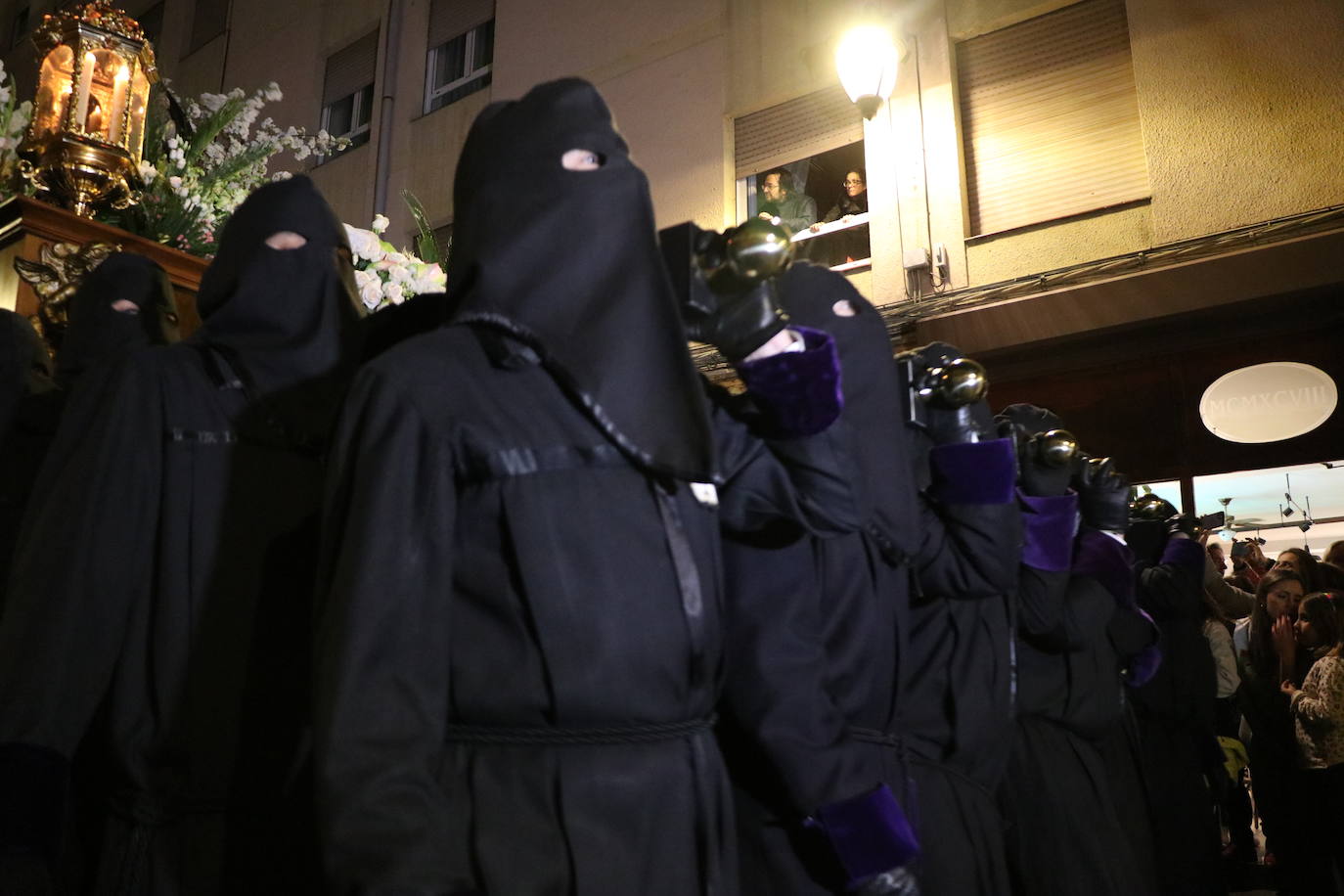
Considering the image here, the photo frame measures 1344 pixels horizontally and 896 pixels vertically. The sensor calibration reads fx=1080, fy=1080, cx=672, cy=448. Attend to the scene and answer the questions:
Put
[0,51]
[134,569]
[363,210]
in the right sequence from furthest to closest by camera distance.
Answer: [0,51], [363,210], [134,569]

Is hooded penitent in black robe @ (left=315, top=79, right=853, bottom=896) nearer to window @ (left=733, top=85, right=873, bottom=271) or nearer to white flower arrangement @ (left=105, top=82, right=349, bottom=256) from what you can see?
white flower arrangement @ (left=105, top=82, right=349, bottom=256)

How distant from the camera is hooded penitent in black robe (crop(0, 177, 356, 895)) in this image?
1881mm

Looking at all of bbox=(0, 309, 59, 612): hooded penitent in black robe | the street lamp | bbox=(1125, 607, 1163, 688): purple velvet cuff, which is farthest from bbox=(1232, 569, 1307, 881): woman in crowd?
bbox=(0, 309, 59, 612): hooded penitent in black robe

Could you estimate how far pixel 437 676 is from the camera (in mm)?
1519

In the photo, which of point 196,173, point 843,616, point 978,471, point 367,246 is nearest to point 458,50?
point 196,173

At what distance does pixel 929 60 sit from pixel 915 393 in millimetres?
7794

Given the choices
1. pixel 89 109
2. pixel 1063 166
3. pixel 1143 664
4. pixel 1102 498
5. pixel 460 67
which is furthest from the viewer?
pixel 460 67

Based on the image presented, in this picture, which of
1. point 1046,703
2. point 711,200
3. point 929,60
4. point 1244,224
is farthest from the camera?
point 711,200

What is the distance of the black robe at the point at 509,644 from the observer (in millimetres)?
1458

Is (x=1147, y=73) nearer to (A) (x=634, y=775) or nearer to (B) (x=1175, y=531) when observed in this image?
(B) (x=1175, y=531)

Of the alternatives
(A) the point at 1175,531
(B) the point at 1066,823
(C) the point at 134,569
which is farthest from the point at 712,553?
(A) the point at 1175,531

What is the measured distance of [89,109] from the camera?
4.00 meters

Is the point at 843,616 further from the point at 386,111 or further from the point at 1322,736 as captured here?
the point at 386,111

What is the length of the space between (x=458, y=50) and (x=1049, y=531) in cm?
1298
